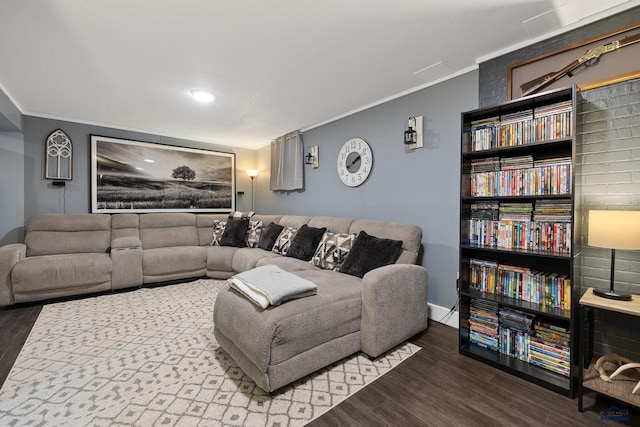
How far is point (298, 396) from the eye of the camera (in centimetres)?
156

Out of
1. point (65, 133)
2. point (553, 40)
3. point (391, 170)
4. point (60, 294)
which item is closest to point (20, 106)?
point (65, 133)

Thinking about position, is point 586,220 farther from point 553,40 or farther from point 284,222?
point 284,222

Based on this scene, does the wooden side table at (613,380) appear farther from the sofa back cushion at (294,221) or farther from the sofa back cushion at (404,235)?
the sofa back cushion at (294,221)

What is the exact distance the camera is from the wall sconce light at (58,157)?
3664 millimetres

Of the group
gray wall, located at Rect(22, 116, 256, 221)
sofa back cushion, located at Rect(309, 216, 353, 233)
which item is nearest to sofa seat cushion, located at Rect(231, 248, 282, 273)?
sofa back cushion, located at Rect(309, 216, 353, 233)

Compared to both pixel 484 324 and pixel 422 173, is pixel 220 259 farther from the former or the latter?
pixel 484 324

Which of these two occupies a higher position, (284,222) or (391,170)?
(391,170)

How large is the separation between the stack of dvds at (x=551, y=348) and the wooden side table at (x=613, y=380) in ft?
0.39

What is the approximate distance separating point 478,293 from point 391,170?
1.50 meters

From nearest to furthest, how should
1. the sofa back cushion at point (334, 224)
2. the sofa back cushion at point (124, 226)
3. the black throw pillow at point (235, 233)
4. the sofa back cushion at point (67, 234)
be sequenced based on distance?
the sofa back cushion at point (334, 224) < the sofa back cushion at point (67, 234) < the sofa back cushion at point (124, 226) < the black throw pillow at point (235, 233)

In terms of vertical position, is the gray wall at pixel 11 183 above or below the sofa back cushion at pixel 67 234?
above

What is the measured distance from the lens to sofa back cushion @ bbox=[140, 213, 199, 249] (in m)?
4.07

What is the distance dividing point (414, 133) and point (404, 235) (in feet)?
3.39

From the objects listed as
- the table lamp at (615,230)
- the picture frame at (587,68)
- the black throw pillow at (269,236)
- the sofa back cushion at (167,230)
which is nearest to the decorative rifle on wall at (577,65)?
the picture frame at (587,68)
